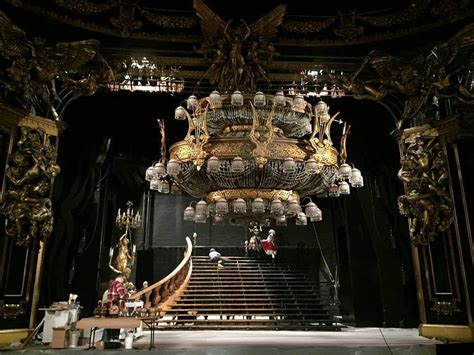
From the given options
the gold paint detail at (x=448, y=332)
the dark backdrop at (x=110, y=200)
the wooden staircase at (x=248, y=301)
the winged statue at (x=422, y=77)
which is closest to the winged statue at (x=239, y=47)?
the winged statue at (x=422, y=77)

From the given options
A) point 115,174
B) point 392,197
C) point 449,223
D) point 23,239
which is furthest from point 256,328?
point 115,174

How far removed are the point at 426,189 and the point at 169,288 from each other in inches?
253

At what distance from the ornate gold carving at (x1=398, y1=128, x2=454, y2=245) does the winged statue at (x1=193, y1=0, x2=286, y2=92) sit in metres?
2.31

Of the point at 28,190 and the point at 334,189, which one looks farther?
the point at 334,189

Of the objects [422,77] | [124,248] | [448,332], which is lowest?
[448,332]

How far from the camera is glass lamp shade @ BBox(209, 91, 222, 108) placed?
4.39m

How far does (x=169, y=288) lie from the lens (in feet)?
30.2

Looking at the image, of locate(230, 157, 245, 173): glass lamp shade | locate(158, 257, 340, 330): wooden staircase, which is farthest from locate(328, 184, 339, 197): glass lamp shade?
locate(158, 257, 340, 330): wooden staircase

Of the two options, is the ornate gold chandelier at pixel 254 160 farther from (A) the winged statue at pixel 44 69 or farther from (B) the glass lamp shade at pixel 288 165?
(A) the winged statue at pixel 44 69

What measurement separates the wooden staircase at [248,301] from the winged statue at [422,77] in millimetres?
3930

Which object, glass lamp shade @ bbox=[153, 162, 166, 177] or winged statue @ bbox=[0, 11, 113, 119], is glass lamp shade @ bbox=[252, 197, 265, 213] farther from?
winged statue @ bbox=[0, 11, 113, 119]

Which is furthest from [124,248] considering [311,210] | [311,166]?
[311,166]

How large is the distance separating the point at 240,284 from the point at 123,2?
284 inches

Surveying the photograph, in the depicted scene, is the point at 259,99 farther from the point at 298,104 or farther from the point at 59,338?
the point at 59,338
